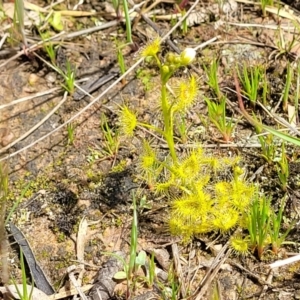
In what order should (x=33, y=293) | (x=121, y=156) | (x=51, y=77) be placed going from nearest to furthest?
(x=33, y=293) < (x=121, y=156) < (x=51, y=77)

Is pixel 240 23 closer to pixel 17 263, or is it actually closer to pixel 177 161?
pixel 177 161

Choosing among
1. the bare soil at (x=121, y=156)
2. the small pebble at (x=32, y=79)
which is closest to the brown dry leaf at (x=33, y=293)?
the bare soil at (x=121, y=156)

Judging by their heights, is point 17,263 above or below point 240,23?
below

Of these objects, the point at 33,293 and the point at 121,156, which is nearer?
the point at 33,293

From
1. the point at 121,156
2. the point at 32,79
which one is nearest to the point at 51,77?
the point at 32,79

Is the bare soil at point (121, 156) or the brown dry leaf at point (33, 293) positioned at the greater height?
the bare soil at point (121, 156)

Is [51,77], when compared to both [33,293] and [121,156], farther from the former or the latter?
[33,293]

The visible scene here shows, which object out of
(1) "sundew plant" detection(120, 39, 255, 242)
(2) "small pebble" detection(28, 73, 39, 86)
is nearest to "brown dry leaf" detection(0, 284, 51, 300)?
(1) "sundew plant" detection(120, 39, 255, 242)

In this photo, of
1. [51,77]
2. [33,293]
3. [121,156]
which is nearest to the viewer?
[33,293]

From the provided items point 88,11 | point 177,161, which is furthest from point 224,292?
point 88,11

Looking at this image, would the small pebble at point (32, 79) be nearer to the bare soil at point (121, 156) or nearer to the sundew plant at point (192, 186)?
the bare soil at point (121, 156)

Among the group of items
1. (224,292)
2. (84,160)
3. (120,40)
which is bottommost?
(224,292)
